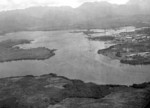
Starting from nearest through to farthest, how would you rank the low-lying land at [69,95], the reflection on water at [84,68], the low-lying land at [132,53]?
the low-lying land at [69,95] < the reflection on water at [84,68] < the low-lying land at [132,53]

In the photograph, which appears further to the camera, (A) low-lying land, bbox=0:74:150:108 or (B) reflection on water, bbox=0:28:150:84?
(B) reflection on water, bbox=0:28:150:84

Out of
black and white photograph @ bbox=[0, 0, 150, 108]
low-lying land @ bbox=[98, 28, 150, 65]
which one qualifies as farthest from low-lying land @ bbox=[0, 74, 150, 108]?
low-lying land @ bbox=[98, 28, 150, 65]

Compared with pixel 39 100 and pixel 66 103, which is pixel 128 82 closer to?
pixel 66 103

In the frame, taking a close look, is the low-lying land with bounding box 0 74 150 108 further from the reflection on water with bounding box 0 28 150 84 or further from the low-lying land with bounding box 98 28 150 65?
the low-lying land with bounding box 98 28 150 65

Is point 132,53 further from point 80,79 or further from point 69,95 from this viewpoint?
point 69,95

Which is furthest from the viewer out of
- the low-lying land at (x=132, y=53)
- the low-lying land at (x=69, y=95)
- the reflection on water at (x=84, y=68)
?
the low-lying land at (x=132, y=53)

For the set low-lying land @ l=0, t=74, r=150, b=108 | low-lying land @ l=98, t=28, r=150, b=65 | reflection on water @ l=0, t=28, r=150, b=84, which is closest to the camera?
low-lying land @ l=0, t=74, r=150, b=108

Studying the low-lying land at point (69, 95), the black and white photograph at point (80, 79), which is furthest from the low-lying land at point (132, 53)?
the low-lying land at point (69, 95)

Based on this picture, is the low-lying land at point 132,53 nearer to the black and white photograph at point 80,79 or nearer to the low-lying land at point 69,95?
the black and white photograph at point 80,79

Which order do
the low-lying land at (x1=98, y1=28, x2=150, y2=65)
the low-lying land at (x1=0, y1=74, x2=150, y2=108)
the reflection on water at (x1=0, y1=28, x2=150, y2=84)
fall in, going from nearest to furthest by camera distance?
the low-lying land at (x1=0, y1=74, x2=150, y2=108)
the reflection on water at (x1=0, y1=28, x2=150, y2=84)
the low-lying land at (x1=98, y1=28, x2=150, y2=65)

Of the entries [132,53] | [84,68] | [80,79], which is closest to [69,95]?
[80,79]
